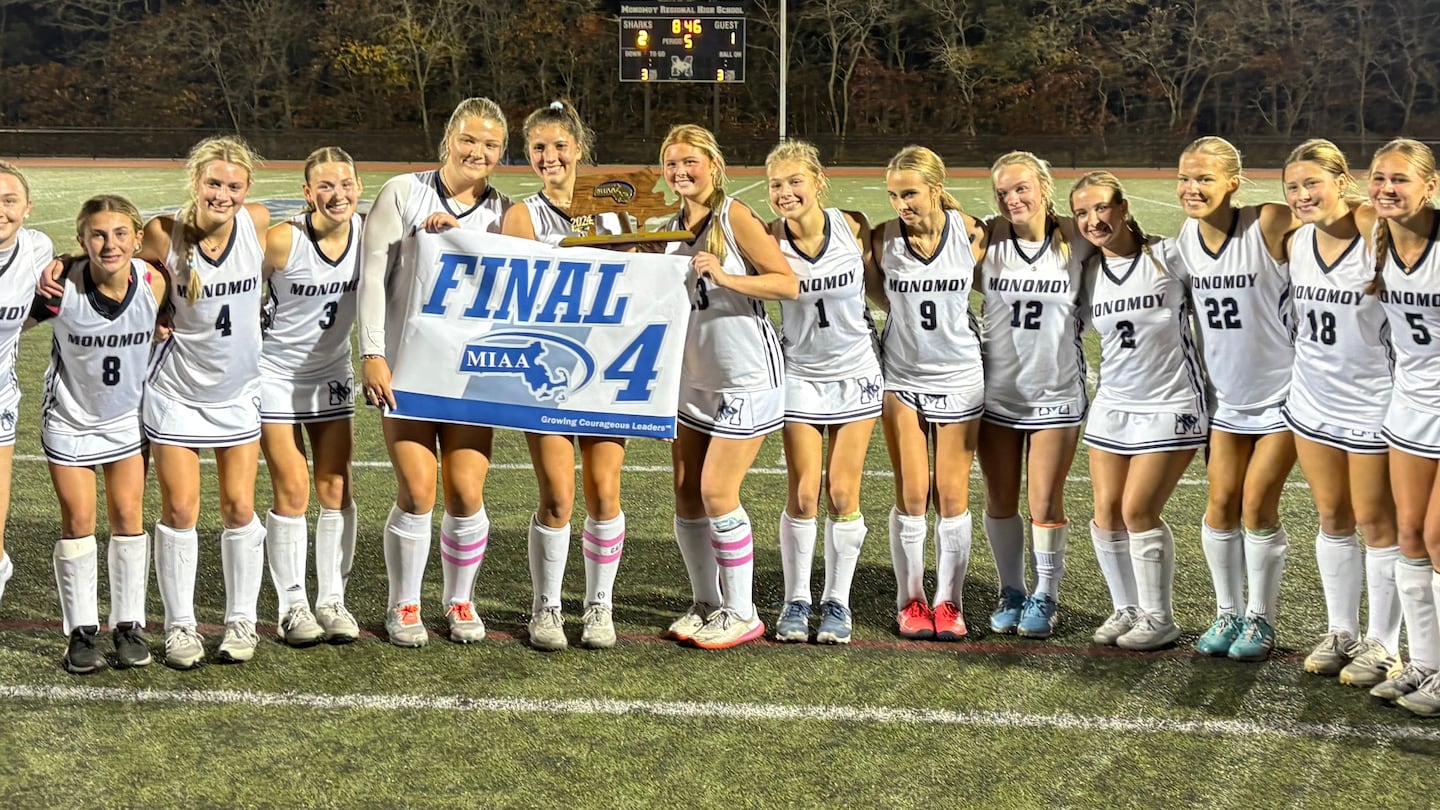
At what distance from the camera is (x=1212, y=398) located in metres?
4.25

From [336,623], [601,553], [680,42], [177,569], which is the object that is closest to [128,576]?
[177,569]

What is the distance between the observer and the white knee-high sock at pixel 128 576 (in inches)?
163

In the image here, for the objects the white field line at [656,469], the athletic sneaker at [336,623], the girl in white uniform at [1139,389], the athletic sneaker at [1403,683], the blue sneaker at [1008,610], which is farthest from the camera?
the white field line at [656,469]

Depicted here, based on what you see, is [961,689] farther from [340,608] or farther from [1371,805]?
[340,608]

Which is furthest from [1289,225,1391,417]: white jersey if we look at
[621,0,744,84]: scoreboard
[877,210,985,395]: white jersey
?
[621,0,744,84]: scoreboard

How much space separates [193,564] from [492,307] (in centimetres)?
Answer: 122

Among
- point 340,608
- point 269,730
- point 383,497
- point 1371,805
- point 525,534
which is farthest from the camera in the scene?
point 383,497

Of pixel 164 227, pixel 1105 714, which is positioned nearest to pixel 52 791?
pixel 164 227

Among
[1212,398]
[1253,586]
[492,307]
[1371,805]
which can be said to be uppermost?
[492,307]

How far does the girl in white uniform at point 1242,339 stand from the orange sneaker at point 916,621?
96cm

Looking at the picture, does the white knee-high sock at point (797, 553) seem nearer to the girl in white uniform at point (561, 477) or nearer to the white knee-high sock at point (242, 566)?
the girl in white uniform at point (561, 477)

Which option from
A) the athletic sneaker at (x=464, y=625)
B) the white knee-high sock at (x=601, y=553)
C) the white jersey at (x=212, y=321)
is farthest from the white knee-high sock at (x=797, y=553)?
the white jersey at (x=212, y=321)

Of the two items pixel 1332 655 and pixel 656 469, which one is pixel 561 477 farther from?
pixel 656 469

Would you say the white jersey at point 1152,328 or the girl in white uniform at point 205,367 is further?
the white jersey at point 1152,328
